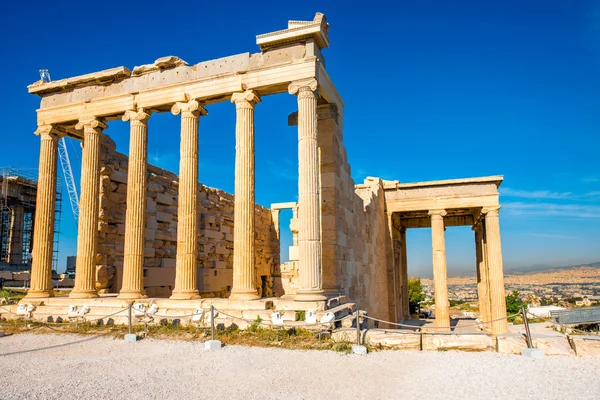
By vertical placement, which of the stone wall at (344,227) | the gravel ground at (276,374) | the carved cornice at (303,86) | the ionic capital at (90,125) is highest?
the carved cornice at (303,86)

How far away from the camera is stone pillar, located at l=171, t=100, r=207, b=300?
47.2 ft

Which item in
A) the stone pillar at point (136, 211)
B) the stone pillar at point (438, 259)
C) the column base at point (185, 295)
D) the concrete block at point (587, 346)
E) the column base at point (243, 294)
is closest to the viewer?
the concrete block at point (587, 346)

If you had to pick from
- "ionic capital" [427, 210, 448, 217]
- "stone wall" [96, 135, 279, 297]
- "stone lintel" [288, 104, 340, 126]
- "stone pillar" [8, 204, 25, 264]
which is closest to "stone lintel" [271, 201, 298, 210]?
"stone wall" [96, 135, 279, 297]

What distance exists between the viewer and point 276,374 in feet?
26.6

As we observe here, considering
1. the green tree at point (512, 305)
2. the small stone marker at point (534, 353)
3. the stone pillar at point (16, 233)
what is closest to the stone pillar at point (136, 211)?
the small stone marker at point (534, 353)

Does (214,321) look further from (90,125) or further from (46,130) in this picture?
(46,130)

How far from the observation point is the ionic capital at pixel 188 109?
15031 mm

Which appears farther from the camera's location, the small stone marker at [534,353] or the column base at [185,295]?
the column base at [185,295]

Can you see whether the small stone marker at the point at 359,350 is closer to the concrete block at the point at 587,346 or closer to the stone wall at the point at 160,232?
the concrete block at the point at 587,346

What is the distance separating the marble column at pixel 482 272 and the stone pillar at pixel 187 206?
54.4 feet

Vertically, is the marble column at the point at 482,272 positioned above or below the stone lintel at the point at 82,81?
below

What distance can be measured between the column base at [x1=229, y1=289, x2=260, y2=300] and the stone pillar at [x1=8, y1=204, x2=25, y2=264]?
1214 inches

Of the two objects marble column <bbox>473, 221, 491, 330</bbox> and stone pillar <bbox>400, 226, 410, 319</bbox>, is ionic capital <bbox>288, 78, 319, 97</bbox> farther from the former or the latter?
stone pillar <bbox>400, 226, 410, 319</bbox>

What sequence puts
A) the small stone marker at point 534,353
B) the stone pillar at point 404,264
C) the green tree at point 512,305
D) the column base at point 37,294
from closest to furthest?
the small stone marker at point 534,353 → the column base at point 37,294 → the stone pillar at point 404,264 → the green tree at point 512,305
